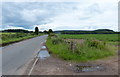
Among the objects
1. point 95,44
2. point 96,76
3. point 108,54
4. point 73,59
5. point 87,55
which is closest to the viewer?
point 96,76

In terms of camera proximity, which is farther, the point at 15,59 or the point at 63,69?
the point at 15,59

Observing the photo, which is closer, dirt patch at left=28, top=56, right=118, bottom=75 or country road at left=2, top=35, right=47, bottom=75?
dirt patch at left=28, top=56, right=118, bottom=75

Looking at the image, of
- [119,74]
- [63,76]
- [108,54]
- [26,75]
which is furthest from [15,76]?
[108,54]

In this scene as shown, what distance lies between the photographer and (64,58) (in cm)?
1151

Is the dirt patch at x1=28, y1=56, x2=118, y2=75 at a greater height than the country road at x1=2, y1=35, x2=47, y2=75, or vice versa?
the country road at x1=2, y1=35, x2=47, y2=75

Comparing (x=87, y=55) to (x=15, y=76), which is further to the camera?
(x=87, y=55)

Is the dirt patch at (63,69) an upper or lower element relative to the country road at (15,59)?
lower

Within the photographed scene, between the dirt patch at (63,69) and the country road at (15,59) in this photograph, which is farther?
the country road at (15,59)

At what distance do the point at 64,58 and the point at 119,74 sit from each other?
4.98 metres

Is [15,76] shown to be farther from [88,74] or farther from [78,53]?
[78,53]

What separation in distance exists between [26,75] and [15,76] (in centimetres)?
49

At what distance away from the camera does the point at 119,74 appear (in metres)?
7.13

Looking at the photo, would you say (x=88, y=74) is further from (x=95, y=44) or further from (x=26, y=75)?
(x=95, y=44)

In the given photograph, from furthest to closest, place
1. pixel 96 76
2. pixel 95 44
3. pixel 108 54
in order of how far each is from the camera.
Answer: pixel 95 44 → pixel 108 54 → pixel 96 76
